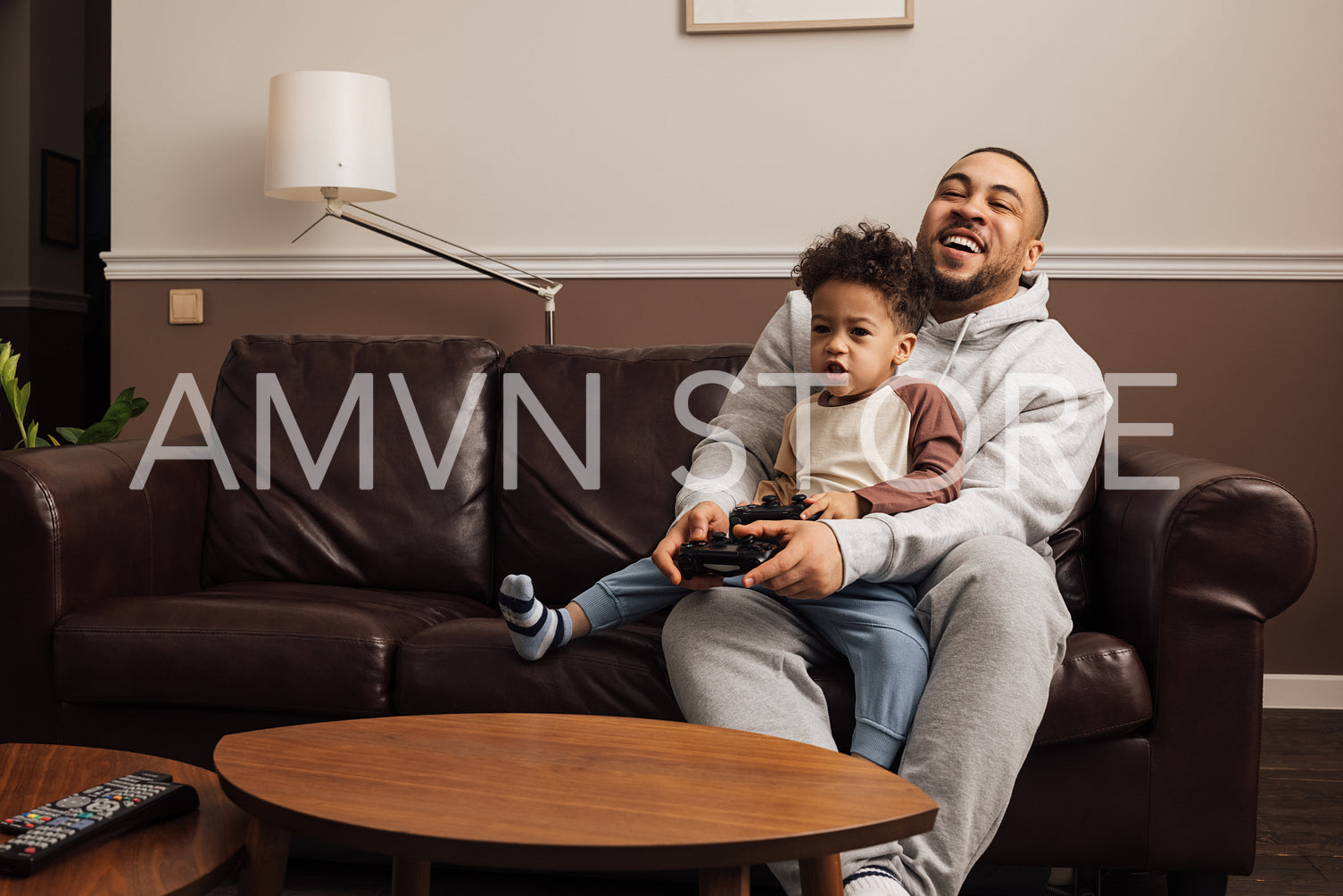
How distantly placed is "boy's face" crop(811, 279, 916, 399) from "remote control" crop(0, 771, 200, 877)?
40.2 inches

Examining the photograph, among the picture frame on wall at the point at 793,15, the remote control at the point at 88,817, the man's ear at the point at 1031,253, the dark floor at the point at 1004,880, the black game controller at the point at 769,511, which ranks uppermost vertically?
the picture frame on wall at the point at 793,15

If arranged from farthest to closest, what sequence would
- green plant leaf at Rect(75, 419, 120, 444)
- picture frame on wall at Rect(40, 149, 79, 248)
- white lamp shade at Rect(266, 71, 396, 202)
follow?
picture frame on wall at Rect(40, 149, 79, 248), white lamp shade at Rect(266, 71, 396, 202), green plant leaf at Rect(75, 419, 120, 444)

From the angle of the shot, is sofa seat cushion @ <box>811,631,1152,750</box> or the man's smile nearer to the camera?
sofa seat cushion @ <box>811,631,1152,750</box>

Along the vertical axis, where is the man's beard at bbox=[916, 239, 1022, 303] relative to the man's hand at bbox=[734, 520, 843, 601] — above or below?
above

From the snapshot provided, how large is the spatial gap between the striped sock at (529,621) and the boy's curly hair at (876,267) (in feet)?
2.11

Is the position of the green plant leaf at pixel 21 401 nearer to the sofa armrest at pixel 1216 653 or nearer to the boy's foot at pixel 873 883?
the boy's foot at pixel 873 883

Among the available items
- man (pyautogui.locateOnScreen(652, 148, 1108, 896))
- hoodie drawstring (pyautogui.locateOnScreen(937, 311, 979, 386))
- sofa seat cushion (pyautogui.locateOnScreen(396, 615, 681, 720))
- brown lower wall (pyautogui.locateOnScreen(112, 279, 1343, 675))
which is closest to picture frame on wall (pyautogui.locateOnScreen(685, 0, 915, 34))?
brown lower wall (pyautogui.locateOnScreen(112, 279, 1343, 675))

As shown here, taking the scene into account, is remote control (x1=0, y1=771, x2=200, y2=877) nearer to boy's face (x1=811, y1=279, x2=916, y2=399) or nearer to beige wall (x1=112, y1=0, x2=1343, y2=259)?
boy's face (x1=811, y1=279, x2=916, y2=399)

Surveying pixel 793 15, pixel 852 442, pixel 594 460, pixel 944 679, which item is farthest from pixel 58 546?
pixel 793 15

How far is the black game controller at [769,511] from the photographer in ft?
4.70

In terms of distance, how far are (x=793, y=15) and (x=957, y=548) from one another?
6.01 ft

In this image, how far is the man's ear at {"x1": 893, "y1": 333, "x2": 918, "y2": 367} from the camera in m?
1.64

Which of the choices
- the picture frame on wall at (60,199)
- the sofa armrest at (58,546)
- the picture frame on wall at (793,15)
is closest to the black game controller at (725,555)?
the sofa armrest at (58,546)

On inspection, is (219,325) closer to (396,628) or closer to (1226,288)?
(396,628)
